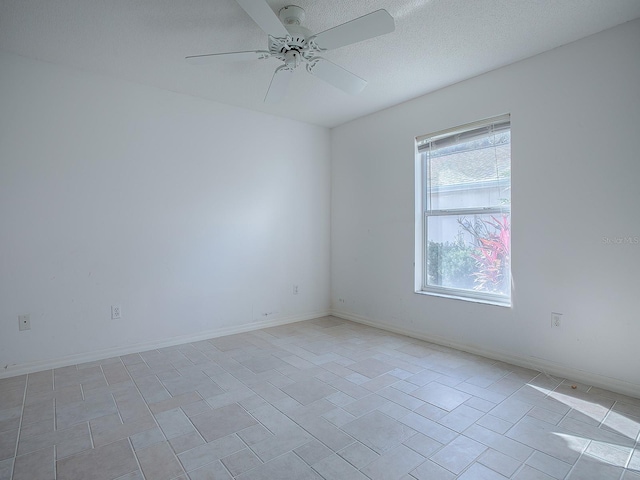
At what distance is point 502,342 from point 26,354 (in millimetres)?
4002

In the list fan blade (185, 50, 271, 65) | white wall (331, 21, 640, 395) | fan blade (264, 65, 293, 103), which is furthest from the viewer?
fan blade (264, 65, 293, 103)

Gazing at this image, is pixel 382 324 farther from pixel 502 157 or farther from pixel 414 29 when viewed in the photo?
pixel 414 29

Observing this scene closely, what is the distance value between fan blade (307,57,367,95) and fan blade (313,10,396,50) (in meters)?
0.20

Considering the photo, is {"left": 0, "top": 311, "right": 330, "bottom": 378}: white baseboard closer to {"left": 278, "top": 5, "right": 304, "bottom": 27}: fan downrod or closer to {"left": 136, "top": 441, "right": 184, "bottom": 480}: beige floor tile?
{"left": 136, "top": 441, "right": 184, "bottom": 480}: beige floor tile

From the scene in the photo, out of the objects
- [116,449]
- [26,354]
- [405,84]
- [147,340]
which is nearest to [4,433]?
[116,449]

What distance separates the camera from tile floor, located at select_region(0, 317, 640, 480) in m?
1.70

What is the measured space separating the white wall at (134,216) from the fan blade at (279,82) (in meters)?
1.20

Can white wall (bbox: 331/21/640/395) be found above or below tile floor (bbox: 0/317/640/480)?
above

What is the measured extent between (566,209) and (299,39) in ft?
7.62

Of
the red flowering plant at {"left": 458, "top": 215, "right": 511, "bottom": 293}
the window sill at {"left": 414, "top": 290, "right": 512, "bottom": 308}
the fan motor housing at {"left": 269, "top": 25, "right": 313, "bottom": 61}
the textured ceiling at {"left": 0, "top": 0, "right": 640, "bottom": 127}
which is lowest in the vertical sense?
the window sill at {"left": 414, "top": 290, "right": 512, "bottom": 308}

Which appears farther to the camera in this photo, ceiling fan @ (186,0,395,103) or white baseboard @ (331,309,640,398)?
white baseboard @ (331,309,640,398)

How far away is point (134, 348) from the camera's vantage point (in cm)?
331

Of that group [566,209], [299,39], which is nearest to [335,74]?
[299,39]

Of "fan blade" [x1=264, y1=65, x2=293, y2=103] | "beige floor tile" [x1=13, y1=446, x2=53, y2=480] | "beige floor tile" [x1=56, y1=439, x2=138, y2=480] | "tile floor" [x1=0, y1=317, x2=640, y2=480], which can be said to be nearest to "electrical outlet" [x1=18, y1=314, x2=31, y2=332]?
"tile floor" [x1=0, y1=317, x2=640, y2=480]
